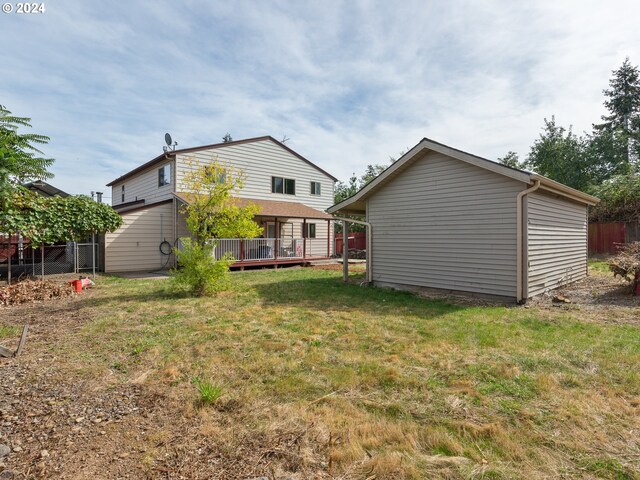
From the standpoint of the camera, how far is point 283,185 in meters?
19.5

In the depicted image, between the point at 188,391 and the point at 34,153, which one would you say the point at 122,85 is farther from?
the point at 188,391

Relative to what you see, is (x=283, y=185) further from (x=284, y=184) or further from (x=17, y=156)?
(x=17, y=156)

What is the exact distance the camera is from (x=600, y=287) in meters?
9.38

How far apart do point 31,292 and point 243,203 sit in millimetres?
9504

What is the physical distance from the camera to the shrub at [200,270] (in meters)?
8.59

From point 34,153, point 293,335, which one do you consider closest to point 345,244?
point 293,335

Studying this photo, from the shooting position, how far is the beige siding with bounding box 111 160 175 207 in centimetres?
1612

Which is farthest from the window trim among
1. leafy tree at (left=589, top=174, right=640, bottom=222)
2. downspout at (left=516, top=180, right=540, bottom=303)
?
leafy tree at (left=589, top=174, right=640, bottom=222)

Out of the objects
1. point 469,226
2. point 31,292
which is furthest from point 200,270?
point 469,226

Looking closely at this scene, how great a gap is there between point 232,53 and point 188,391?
1045cm

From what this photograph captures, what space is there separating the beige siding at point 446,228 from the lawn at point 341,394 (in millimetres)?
1798

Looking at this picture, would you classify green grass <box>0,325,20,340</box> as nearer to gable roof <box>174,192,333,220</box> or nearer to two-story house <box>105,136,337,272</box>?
two-story house <box>105,136,337,272</box>

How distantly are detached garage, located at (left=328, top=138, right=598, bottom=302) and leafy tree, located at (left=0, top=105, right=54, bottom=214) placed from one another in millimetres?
8619

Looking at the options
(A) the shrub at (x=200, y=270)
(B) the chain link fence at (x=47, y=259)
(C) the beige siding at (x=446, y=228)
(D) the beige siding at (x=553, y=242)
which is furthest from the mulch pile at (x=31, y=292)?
(D) the beige siding at (x=553, y=242)
